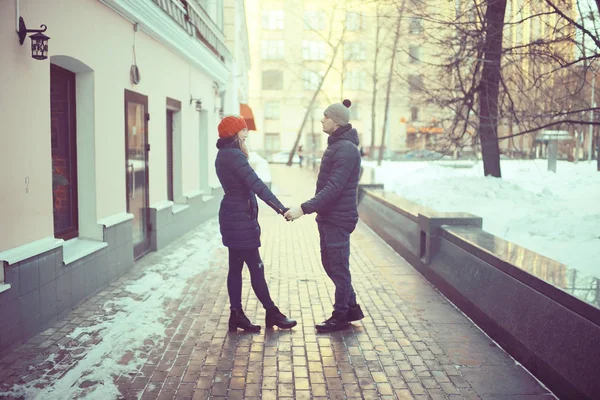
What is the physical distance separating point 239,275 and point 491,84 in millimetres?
8968

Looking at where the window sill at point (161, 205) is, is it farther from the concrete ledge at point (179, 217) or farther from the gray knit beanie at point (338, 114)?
the gray knit beanie at point (338, 114)

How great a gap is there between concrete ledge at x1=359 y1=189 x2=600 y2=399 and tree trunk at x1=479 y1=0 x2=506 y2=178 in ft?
9.75

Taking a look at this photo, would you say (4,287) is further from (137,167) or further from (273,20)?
(273,20)

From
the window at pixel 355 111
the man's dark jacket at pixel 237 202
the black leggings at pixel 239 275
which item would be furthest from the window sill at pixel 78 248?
the window at pixel 355 111

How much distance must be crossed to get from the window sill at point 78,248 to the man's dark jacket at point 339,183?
8.57 feet

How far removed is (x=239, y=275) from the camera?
585cm

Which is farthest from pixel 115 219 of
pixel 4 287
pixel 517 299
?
pixel 517 299

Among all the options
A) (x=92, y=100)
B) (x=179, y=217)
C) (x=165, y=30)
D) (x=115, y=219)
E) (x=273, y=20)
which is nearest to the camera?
(x=92, y=100)

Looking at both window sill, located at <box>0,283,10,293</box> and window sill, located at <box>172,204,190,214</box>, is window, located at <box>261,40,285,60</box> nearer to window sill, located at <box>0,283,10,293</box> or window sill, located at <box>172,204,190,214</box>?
window sill, located at <box>172,204,190,214</box>

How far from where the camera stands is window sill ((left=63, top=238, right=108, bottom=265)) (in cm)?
655

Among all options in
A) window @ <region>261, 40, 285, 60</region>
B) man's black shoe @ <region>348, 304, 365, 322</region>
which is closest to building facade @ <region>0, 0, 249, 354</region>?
man's black shoe @ <region>348, 304, 365, 322</region>

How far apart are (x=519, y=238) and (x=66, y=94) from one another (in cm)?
578

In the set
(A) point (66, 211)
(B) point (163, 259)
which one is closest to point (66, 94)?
(A) point (66, 211)

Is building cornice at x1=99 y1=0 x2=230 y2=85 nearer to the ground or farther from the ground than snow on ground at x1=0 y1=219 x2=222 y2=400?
farther from the ground
